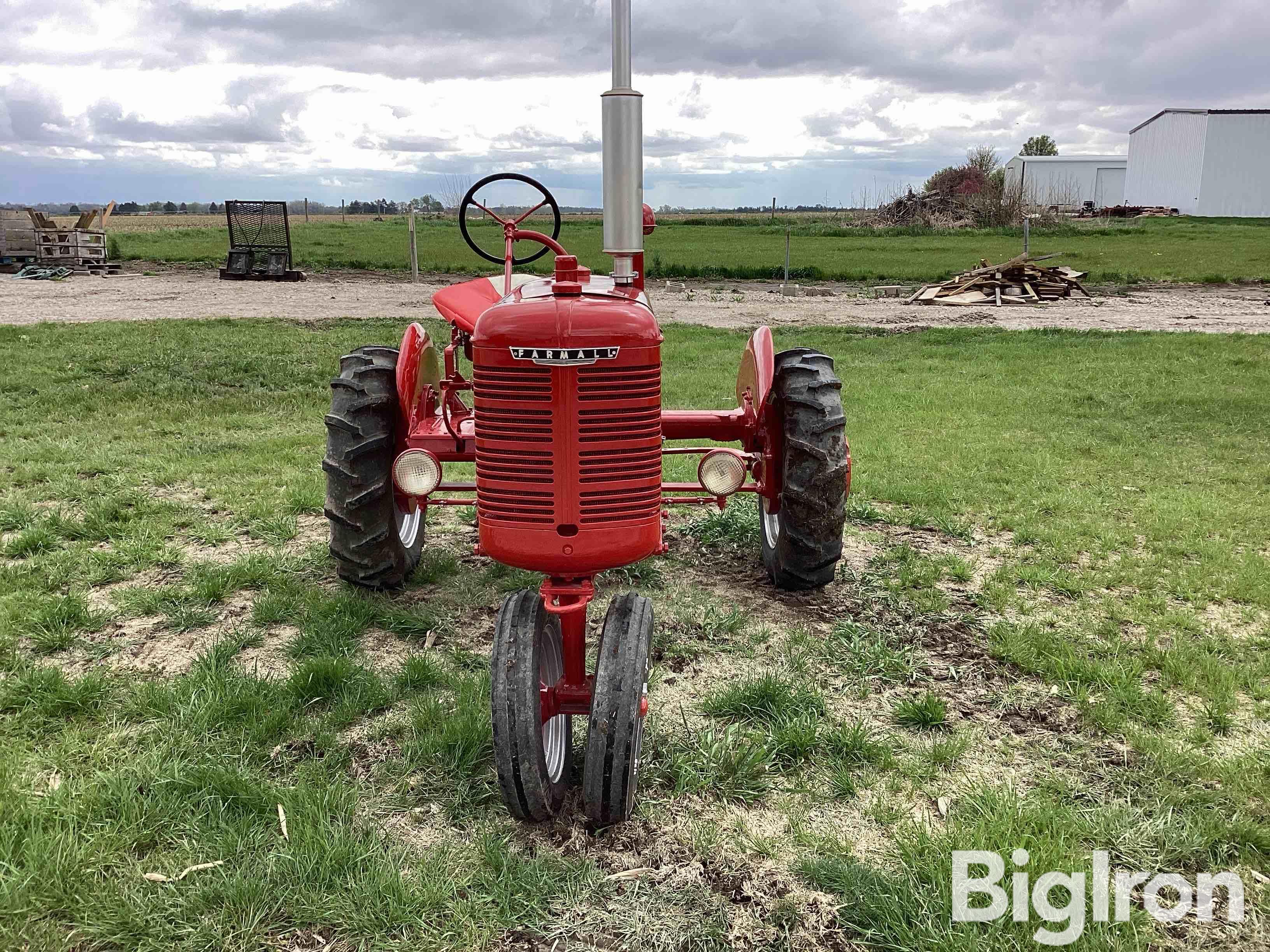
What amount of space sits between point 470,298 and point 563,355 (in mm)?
2751

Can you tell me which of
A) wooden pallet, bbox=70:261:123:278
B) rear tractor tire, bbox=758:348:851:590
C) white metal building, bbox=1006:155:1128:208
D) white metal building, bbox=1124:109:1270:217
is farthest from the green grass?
white metal building, bbox=1006:155:1128:208

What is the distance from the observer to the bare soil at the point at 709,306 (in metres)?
14.7

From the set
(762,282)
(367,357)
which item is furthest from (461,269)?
(367,357)

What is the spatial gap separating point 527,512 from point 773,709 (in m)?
1.29

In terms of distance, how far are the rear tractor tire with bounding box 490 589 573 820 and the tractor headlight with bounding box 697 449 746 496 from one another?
3.22 ft

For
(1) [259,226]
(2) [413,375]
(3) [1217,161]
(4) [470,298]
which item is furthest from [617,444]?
(3) [1217,161]

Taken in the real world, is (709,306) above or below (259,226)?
below

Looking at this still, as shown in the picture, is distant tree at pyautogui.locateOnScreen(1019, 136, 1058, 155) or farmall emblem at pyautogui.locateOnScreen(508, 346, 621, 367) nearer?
farmall emblem at pyautogui.locateOnScreen(508, 346, 621, 367)

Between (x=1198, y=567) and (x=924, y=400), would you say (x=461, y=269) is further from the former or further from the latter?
(x=1198, y=567)

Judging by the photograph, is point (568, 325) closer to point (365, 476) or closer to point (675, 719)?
point (675, 719)

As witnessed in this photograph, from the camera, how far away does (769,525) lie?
16.0 ft

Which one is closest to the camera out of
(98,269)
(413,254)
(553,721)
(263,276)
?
(553,721)

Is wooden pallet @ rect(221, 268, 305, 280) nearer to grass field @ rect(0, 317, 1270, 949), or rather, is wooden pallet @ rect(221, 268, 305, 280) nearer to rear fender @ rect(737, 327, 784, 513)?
grass field @ rect(0, 317, 1270, 949)

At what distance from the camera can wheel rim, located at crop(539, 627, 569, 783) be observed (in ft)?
9.55
